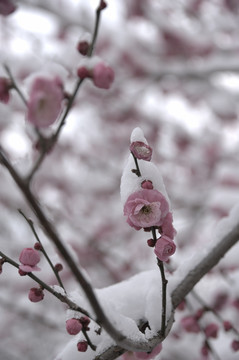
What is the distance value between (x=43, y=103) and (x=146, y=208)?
10.3 inches

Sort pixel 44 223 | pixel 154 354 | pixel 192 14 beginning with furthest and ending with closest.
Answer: pixel 192 14
pixel 154 354
pixel 44 223

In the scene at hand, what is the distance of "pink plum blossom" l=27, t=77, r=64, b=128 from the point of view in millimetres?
511

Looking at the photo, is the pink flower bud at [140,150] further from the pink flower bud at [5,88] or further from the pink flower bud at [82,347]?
the pink flower bud at [82,347]

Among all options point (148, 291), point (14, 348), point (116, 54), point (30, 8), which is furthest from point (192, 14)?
point (14, 348)

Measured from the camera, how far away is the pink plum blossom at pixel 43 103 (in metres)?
0.51

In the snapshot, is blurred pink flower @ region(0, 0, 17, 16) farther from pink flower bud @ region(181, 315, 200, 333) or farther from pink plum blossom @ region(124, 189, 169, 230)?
pink flower bud @ region(181, 315, 200, 333)

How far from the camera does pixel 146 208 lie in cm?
66

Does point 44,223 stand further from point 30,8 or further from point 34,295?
point 30,8

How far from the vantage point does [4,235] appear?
4.30 metres

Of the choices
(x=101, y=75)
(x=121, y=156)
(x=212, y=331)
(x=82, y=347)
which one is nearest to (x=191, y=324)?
(x=212, y=331)

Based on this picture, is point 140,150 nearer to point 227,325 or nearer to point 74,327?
point 74,327

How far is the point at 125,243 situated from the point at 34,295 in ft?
15.2

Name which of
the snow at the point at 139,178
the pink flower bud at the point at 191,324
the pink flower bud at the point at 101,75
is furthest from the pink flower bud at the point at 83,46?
the pink flower bud at the point at 191,324

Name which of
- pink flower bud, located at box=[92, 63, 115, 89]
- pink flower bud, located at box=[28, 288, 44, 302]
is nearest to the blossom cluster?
pink flower bud, located at box=[92, 63, 115, 89]
